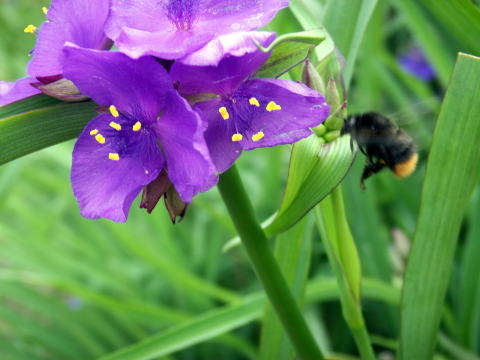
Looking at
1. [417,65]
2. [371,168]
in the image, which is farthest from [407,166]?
[417,65]

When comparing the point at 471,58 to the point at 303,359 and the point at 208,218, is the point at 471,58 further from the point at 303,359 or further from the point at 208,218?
the point at 208,218

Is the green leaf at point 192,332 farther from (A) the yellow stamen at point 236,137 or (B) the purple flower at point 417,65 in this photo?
(B) the purple flower at point 417,65

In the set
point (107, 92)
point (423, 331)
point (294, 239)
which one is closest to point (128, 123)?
point (107, 92)

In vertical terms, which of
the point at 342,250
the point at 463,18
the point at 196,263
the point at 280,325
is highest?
the point at 463,18

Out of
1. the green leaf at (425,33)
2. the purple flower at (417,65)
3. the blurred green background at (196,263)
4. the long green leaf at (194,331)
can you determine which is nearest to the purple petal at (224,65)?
the long green leaf at (194,331)

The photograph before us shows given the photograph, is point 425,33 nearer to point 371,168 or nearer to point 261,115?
point 371,168

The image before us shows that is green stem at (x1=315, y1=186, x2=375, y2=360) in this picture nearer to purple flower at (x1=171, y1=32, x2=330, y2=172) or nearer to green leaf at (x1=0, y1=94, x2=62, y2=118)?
purple flower at (x1=171, y1=32, x2=330, y2=172)

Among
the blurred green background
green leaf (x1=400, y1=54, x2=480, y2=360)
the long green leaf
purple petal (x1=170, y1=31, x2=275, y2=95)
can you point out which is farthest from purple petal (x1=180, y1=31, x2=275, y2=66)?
the blurred green background

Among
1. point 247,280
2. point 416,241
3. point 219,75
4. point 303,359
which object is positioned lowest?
point 247,280
